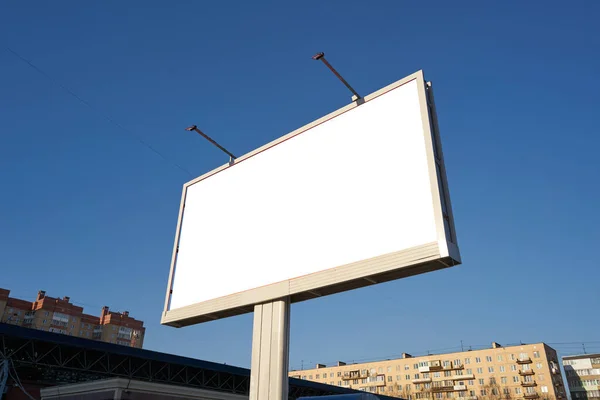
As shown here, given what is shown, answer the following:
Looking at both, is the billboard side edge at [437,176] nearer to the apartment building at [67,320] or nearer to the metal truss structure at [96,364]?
the metal truss structure at [96,364]

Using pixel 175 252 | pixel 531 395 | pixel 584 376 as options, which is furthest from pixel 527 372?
pixel 175 252

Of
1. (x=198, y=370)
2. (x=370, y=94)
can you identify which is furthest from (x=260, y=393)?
(x=198, y=370)

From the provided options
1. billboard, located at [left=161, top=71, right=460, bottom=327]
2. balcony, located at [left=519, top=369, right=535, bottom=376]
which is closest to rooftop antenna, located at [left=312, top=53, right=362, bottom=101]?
billboard, located at [left=161, top=71, right=460, bottom=327]

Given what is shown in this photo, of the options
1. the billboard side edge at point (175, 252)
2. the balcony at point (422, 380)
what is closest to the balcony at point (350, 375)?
the balcony at point (422, 380)

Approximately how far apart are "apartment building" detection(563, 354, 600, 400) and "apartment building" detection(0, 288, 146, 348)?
92.6 m

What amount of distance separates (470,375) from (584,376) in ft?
99.2

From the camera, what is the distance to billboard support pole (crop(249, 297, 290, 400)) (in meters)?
9.92

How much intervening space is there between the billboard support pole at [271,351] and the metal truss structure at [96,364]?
1693 cm

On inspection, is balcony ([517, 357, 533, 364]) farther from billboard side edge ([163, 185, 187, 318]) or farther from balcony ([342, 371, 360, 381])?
billboard side edge ([163, 185, 187, 318])

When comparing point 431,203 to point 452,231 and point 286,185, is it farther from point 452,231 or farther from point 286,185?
point 286,185

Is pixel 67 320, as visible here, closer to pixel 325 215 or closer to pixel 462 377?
pixel 462 377

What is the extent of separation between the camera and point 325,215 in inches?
422

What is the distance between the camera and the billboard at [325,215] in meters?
9.34

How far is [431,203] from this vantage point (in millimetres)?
9164
